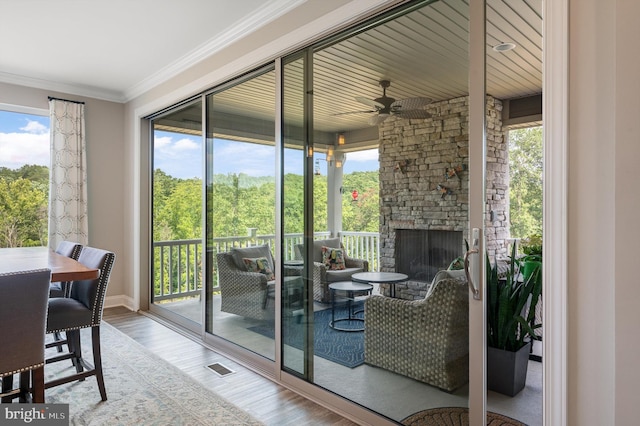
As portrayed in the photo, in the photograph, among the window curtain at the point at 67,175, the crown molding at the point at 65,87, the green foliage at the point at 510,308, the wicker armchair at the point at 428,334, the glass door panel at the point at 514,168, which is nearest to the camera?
the glass door panel at the point at 514,168

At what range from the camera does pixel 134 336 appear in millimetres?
4008

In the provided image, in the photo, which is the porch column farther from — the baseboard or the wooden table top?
the baseboard

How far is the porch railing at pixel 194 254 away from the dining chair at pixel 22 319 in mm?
1553

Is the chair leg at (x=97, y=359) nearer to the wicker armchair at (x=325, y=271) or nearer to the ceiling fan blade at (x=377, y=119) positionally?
the wicker armchair at (x=325, y=271)

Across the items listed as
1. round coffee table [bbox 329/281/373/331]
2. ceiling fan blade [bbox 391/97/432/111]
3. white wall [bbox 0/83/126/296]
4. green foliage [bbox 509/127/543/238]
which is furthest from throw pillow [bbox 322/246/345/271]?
white wall [bbox 0/83/126/296]

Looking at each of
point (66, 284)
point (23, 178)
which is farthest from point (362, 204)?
point (23, 178)

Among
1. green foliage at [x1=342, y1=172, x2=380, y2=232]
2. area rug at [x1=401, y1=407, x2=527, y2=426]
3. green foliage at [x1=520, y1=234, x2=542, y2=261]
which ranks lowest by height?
area rug at [x1=401, y1=407, x2=527, y2=426]

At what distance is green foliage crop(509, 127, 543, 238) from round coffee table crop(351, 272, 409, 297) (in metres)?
0.64

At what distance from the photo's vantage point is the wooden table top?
2.07 metres

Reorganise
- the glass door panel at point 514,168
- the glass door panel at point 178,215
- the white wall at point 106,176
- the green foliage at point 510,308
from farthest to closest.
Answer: the white wall at point 106,176, the glass door panel at point 178,215, the green foliage at point 510,308, the glass door panel at point 514,168

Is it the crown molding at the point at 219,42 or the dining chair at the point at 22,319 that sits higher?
the crown molding at the point at 219,42

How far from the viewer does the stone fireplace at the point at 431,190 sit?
6.10 feet

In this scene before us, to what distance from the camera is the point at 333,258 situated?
2627 mm
